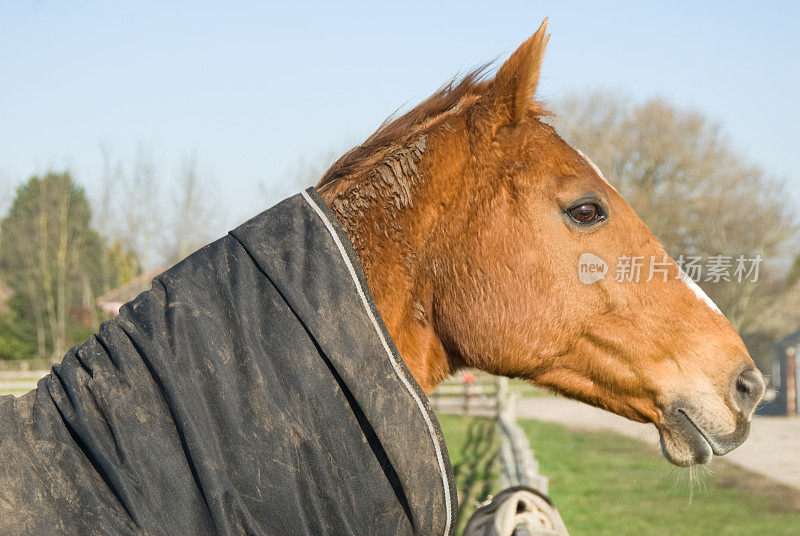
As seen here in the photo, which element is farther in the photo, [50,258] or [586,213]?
[50,258]

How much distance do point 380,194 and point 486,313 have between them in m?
0.52

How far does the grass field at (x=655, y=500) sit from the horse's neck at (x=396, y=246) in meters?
3.93

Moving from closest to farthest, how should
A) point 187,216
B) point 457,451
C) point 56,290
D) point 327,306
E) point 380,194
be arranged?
point 327,306 < point 380,194 < point 457,451 < point 187,216 < point 56,290

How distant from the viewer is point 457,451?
1348 cm

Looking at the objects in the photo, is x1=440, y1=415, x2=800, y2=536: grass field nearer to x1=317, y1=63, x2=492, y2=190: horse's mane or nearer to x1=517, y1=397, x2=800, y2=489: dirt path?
x1=517, y1=397, x2=800, y2=489: dirt path

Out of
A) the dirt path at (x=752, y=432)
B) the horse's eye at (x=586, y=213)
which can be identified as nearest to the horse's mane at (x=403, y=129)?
the horse's eye at (x=586, y=213)

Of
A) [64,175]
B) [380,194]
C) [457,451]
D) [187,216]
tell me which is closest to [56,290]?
[64,175]

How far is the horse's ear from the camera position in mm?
2260

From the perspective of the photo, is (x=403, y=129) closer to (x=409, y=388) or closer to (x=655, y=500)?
(x=409, y=388)

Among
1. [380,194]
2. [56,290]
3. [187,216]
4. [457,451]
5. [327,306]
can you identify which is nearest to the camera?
[327,306]

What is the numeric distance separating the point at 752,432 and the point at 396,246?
12.4 m

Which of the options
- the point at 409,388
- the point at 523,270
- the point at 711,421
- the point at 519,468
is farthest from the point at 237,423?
the point at 519,468

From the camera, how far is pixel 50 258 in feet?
114

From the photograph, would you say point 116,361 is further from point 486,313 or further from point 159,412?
point 486,313
